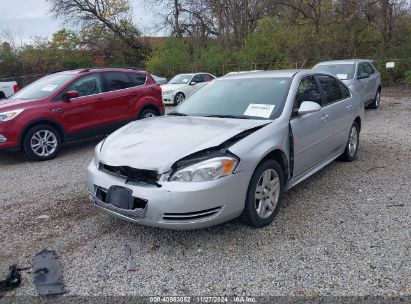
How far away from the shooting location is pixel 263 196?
3.73m

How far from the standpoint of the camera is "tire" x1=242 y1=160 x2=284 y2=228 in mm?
3535

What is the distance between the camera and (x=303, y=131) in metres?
4.35

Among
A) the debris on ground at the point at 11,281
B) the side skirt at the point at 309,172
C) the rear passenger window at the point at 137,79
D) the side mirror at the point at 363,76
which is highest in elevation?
the rear passenger window at the point at 137,79

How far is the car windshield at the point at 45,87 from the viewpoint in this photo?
23.8 ft

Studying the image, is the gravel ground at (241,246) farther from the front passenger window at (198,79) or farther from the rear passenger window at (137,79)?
the front passenger window at (198,79)

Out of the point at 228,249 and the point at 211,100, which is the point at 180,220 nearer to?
the point at 228,249

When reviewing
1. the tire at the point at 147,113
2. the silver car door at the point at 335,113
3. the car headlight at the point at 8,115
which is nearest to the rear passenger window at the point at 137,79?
the tire at the point at 147,113

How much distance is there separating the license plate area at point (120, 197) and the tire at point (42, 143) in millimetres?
4085

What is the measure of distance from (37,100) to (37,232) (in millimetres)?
3813

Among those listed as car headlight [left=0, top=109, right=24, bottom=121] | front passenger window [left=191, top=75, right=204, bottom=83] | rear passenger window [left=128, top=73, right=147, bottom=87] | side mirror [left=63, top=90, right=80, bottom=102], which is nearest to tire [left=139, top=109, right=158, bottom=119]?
rear passenger window [left=128, top=73, right=147, bottom=87]

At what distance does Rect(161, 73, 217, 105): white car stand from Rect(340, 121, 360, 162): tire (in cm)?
940

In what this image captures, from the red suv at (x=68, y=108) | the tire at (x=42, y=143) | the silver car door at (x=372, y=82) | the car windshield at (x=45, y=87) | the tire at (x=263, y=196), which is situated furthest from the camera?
the silver car door at (x=372, y=82)

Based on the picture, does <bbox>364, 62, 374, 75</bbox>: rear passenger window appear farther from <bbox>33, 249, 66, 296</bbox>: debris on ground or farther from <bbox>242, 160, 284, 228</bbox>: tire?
<bbox>33, 249, 66, 296</bbox>: debris on ground

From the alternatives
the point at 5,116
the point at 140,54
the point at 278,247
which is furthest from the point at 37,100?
the point at 140,54
